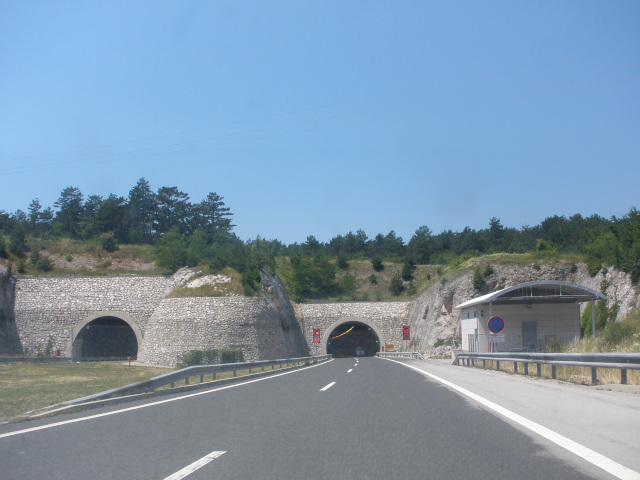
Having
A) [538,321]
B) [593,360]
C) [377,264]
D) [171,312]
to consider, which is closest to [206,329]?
[171,312]

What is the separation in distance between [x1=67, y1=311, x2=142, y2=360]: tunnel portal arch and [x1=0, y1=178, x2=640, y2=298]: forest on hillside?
7.06m

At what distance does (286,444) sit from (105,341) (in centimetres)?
5296

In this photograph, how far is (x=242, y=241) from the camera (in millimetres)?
54844

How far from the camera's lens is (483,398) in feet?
34.9

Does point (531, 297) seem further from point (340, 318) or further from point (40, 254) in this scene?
point (40, 254)

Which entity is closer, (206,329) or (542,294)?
(542,294)

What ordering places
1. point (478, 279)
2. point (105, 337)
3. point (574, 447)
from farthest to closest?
point (105, 337), point (478, 279), point (574, 447)

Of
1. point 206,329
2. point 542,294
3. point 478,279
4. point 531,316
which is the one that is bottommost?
point 206,329

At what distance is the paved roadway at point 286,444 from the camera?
5.09 m

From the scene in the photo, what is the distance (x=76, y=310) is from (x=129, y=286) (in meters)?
4.91

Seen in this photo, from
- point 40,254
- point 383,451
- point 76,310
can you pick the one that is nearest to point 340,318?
point 76,310

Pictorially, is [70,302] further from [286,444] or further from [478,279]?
[286,444]

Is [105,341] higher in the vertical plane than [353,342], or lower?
higher

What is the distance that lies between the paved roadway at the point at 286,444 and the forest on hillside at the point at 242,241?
1210 inches
